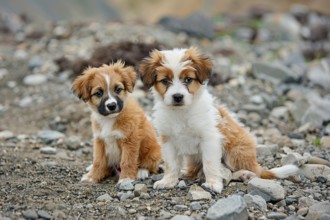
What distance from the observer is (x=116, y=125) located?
7.41 meters

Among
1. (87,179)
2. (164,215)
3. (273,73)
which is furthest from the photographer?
(273,73)

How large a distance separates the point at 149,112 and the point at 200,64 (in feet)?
16.3

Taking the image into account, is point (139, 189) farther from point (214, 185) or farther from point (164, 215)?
point (164, 215)

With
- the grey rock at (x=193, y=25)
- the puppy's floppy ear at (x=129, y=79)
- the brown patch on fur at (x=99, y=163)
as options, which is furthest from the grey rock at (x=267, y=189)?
the grey rock at (x=193, y=25)

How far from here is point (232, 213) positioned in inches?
213

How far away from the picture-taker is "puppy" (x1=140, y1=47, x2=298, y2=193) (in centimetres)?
661

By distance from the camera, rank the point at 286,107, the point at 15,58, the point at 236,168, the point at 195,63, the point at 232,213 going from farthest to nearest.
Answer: the point at 15,58, the point at 286,107, the point at 236,168, the point at 195,63, the point at 232,213

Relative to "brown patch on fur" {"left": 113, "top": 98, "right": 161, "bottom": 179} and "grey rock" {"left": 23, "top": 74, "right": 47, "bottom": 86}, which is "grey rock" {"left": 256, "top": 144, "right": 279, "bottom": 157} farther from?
"grey rock" {"left": 23, "top": 74, "right": 47, "bottom": 86}

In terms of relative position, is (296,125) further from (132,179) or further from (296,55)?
Result: (296,55)

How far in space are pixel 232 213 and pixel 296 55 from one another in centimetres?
1213

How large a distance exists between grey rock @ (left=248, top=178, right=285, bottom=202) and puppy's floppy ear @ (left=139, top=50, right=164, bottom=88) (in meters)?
1.57

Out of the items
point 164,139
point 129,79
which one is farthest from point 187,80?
point 129,79

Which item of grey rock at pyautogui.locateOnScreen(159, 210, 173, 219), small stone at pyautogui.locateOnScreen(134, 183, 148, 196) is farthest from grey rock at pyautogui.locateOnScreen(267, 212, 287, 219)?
small stone at pyautogui.locateOnScreen(134, 183, 148, 196)

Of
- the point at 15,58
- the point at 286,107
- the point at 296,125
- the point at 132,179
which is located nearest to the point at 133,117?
the point at 132,179
